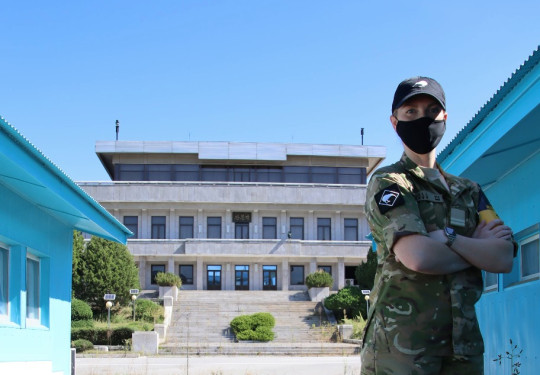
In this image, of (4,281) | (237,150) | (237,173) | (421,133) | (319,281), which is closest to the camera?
(421,133)

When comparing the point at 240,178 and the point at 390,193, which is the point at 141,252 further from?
the point at 390,193

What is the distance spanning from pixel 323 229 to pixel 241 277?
6998mm

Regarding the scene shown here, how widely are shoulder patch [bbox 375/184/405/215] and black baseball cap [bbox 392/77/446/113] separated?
362 mm

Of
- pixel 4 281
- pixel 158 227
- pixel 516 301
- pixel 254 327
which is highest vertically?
pixel 158 227

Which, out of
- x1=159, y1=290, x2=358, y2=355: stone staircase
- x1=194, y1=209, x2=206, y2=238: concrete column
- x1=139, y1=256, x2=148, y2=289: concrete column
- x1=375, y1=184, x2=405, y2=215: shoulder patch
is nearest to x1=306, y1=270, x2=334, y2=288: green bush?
x1=159, y1=290, x2=358, y2=355: stone staircase

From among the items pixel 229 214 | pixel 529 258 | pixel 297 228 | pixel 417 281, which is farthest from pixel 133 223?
pixel 417 281

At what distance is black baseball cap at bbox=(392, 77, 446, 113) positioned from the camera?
293 cm

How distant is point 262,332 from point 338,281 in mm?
18087

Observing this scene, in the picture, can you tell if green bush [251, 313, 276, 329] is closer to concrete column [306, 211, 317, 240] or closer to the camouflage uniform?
concrete column [306, 211, 317, 240]

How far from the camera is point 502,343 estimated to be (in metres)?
10.0

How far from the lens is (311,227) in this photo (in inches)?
2158

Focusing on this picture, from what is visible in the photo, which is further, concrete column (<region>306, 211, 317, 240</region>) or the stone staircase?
concrete column (<region>306, 211, 317, 240</region>)

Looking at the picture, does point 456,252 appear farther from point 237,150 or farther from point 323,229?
point 237,150

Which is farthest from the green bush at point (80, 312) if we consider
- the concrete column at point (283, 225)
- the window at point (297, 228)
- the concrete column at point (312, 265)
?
the window at point (297, 228)
